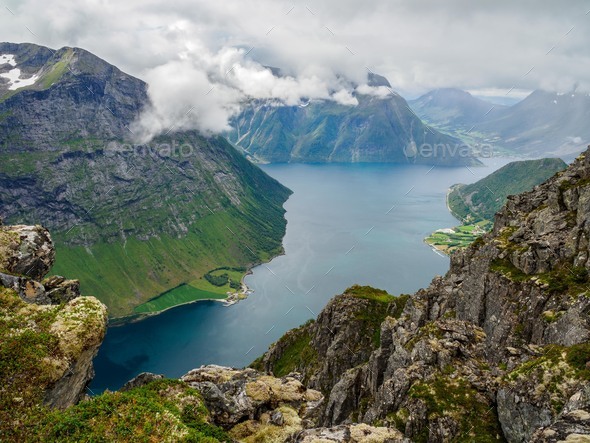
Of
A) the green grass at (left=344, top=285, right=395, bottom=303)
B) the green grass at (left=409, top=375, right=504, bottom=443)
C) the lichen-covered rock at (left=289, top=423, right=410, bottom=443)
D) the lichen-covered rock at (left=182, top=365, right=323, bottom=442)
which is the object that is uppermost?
the green grass at (left=409, top=375, right=504, bottom=443)

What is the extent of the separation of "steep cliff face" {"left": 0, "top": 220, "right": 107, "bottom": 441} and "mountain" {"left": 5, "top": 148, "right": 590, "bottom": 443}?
8 centimetres

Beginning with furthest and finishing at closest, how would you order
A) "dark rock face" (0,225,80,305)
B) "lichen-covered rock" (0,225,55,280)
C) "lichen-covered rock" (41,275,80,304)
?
"lichen-covered rock" (0,225,55,280) < "lichen-covered rock" (41,275,80,304) < "dark rock face" (0,225,80,305)

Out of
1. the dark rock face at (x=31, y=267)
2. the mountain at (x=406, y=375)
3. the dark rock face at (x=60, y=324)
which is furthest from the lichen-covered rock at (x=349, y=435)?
the dark rock face at (x=31, y=267)

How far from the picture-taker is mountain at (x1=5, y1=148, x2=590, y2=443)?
85.4 feet

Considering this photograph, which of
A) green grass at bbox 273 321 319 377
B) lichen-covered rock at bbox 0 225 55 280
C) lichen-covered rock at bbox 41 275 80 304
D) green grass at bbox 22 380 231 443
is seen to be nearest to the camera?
green grass at bbox 22 380 231 443

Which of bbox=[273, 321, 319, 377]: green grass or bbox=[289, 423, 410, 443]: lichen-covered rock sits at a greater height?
bbox=[289, 423, 410, 443]: lichen-covered rock

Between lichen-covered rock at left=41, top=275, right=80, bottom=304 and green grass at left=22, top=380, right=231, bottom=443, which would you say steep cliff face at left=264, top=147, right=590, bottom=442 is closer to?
green grass at left=22, top=380, right=231, bottom=443

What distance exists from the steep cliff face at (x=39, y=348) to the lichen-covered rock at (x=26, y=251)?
5.44 ft

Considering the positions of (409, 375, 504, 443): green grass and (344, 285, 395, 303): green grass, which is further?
(344, 285, 395, 303): green grass

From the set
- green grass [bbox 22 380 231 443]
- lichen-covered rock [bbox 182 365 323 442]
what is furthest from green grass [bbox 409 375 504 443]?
green grass [bbox 22 380 231 443]

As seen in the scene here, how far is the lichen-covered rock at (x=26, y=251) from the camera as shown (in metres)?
40.5

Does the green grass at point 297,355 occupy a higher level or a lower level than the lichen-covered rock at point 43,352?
lower

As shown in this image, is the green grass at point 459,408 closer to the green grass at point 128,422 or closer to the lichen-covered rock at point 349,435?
the lichen-covered rock at point 349,435

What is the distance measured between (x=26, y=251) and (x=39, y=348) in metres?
18.2
